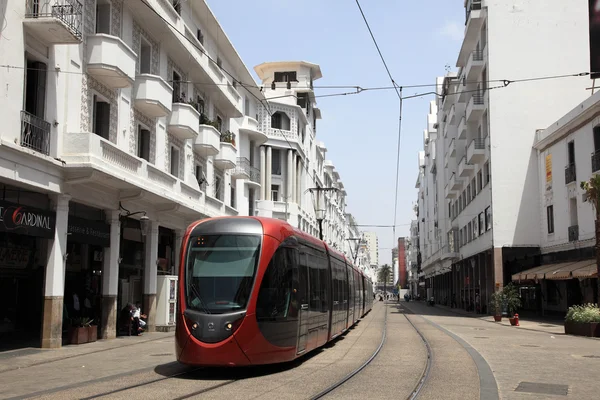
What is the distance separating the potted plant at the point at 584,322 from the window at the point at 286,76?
37513 millimetres

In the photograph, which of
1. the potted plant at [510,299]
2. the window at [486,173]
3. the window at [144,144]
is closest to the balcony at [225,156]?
the window at [144,144]

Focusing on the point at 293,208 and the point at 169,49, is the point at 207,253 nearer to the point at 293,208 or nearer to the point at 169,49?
the point at 169,49

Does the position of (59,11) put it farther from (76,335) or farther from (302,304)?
(302,304)

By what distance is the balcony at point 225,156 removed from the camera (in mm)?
31859

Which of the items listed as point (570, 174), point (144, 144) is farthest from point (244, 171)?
point (570, 174)

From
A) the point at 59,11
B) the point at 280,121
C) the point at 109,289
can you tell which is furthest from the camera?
the point at 280,121

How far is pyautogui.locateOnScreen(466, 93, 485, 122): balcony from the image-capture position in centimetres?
4516

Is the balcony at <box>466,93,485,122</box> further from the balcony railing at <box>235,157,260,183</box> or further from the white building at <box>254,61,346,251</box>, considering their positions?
the balcony railing at <box>235,157,260,183</box>

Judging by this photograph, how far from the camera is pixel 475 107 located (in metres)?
45.2

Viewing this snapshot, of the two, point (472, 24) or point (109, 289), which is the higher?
point (472, 24)

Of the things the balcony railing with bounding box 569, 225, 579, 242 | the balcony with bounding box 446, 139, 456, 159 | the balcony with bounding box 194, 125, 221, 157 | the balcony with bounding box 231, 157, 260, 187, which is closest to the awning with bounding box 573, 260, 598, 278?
the balcony railing with bounding box 569, 225, 579, 242

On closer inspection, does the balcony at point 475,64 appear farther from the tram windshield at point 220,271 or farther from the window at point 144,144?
the tram windshield at point 220,271

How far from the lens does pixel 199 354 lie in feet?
38.5

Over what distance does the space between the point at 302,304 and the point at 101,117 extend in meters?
10.2
